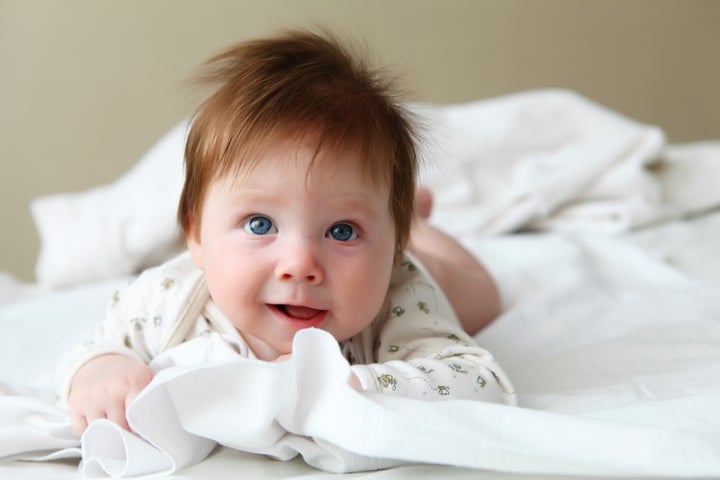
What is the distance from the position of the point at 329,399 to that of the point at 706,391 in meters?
0.40

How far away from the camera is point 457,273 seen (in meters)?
1.19

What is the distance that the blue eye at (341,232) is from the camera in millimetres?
792

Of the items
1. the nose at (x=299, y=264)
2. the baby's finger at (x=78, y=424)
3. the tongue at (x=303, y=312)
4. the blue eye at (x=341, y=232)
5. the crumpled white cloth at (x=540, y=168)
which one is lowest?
the baby's finger at (x=78, y=424)

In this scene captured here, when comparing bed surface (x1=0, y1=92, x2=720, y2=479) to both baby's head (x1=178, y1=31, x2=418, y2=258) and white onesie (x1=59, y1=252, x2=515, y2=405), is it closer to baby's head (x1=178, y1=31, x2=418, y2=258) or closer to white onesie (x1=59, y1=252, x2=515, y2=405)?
white onesie (x1=59, y1=252, x2=515, y2=405)

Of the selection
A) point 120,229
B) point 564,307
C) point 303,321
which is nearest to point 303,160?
point 303,321

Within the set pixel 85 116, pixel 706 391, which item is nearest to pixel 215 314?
pixel 706 391

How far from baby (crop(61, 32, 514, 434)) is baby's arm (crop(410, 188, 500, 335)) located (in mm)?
258

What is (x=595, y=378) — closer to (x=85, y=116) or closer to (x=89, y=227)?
(x=89, y=227)

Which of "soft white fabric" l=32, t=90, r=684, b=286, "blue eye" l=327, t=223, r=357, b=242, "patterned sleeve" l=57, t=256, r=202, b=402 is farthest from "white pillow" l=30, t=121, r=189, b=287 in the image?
"blue eye" l=327, t=223, r=357, b=242

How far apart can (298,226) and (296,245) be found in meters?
0.02

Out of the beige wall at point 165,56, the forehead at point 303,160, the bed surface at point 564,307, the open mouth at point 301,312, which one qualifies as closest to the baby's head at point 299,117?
the forehead at point 303,160

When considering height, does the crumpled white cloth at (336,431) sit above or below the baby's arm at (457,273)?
below

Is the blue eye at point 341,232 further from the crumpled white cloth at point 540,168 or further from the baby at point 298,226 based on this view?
the crumpled white cloth at point 540,168

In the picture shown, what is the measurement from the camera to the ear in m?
0.88
